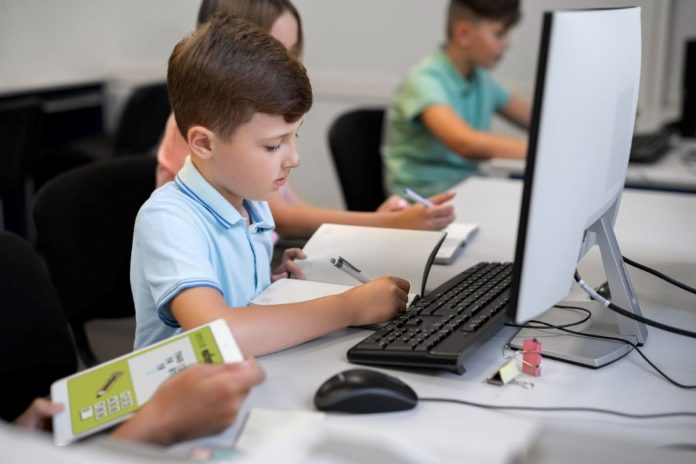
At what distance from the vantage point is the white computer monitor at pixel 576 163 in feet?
2.63

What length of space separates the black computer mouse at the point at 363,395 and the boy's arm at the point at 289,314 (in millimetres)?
Answer: 163

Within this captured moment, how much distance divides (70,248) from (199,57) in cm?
55

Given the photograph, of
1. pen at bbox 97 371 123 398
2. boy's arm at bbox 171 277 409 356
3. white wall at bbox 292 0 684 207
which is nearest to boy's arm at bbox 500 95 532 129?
white wall at bbox 292 0 684 207

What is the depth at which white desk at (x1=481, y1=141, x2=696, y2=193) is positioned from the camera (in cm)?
211

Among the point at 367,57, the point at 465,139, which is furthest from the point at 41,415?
the point at 367,57

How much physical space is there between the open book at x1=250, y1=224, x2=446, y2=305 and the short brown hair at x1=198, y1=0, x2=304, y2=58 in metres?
0.35

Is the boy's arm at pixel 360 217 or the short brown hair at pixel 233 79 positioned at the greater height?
the short brown hair at pixel 233 79

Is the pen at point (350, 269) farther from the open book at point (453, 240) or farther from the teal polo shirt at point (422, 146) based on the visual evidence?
the teal polo shirt at point (422, 146)

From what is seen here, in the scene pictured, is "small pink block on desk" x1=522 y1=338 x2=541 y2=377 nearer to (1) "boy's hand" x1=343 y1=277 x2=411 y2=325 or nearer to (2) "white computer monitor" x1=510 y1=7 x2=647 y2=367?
(2) "white computer monitor" x1=510 y1=7 x2=647 y2=367

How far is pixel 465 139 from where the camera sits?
90.0 inches

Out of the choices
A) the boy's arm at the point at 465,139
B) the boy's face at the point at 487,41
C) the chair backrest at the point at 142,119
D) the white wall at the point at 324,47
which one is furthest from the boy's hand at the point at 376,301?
the chair backrest at the point at 142,119

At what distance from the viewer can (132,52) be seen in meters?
4.02

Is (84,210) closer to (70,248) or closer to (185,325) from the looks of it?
(70,248)

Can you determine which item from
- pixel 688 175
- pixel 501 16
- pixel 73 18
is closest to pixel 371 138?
pixel 501 16
